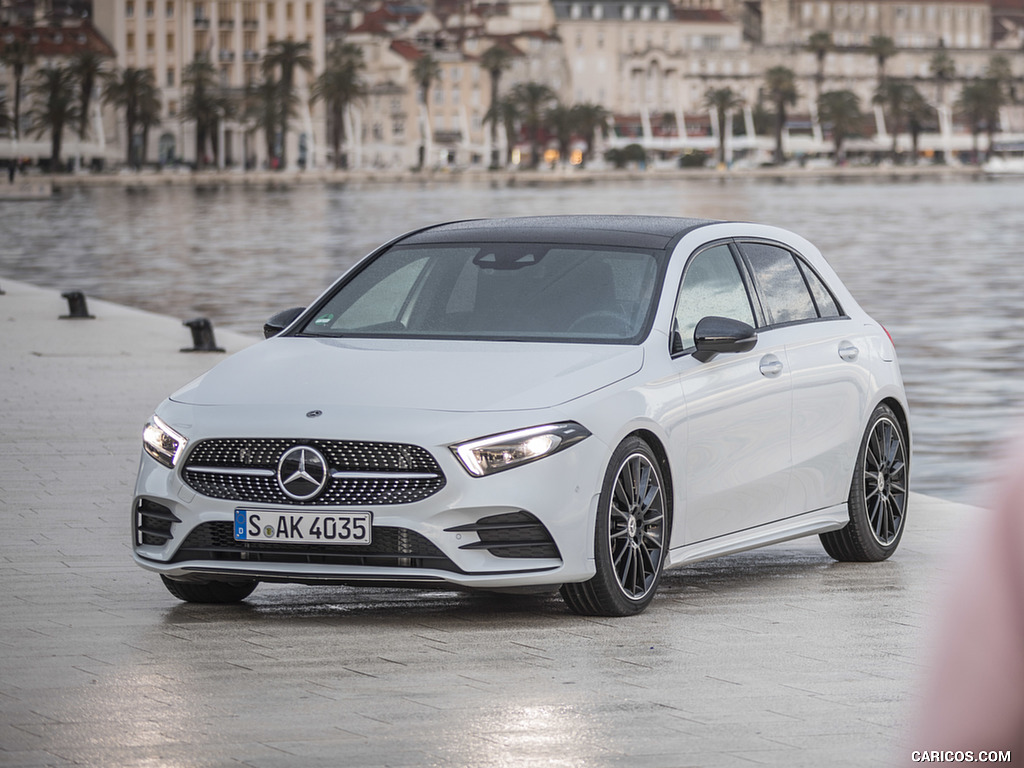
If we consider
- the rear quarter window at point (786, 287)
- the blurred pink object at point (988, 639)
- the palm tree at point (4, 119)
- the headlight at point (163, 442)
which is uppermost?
the palm tree at point (4, 119)

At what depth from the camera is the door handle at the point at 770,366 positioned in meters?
8.19

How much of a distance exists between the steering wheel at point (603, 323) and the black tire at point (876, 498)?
1.54 m

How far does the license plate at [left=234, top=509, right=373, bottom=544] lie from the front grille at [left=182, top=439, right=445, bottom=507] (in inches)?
1.8

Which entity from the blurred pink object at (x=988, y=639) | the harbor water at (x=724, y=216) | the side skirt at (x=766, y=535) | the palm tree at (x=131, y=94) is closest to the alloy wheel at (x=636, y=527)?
the side skirt at (x=766, y=535)

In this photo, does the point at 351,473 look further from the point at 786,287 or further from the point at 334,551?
the point at 786,287

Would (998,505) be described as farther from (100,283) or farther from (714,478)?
(100,283)

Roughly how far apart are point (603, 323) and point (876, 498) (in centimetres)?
182

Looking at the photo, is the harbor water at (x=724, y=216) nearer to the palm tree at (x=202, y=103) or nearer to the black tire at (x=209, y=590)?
the black tire at (x=209, y=590)

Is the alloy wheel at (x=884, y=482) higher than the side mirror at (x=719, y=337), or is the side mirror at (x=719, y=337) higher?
the side mirror at (x=719, y=337)

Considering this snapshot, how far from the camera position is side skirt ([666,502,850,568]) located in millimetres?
7723

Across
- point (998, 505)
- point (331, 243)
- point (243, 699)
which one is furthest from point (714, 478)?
point (331, 243)

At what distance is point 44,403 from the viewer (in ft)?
50.8

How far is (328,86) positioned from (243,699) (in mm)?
184104

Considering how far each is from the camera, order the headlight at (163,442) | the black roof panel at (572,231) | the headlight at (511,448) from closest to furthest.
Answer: the headlight at (511,448)
the headlight at (163,442)
the black roof panel at (572,231)
